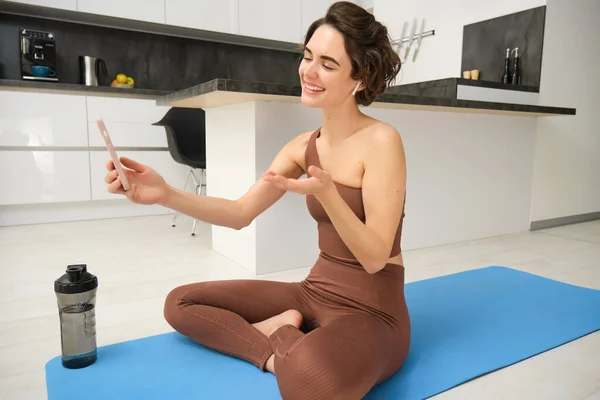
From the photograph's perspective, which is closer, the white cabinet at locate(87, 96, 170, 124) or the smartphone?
the smartphone

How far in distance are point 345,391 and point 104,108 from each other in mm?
3336

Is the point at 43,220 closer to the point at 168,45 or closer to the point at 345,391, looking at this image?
the point at 168,45

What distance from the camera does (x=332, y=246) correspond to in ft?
4.21

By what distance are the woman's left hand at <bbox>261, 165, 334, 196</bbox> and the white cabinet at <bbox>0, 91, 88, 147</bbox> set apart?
312 centimetres

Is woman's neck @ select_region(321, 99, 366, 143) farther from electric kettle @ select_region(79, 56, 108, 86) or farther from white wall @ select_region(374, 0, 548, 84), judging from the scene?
electric kettle @ select_region(79, 56, 108, 86)

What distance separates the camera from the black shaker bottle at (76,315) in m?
1.22

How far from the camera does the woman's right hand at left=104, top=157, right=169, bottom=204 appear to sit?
1.09 metres

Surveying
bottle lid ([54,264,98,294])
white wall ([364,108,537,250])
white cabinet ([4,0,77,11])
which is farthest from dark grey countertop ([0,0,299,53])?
bottle lid ([54,264,98,294])

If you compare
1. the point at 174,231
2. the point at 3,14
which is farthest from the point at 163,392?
the point at 3,14

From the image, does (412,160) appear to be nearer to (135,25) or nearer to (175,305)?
(175,305)

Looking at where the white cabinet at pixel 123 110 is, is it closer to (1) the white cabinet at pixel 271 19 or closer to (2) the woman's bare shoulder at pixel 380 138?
(1) the white cabinet at pixel 271 19

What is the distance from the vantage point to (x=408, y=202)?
8.87 feet

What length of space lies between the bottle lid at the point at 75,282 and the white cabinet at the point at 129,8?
3195 mm

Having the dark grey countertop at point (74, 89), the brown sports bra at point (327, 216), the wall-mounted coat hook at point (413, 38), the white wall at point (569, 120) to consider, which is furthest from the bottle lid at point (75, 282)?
the wall-mounted coat hook at point (413, 38)
